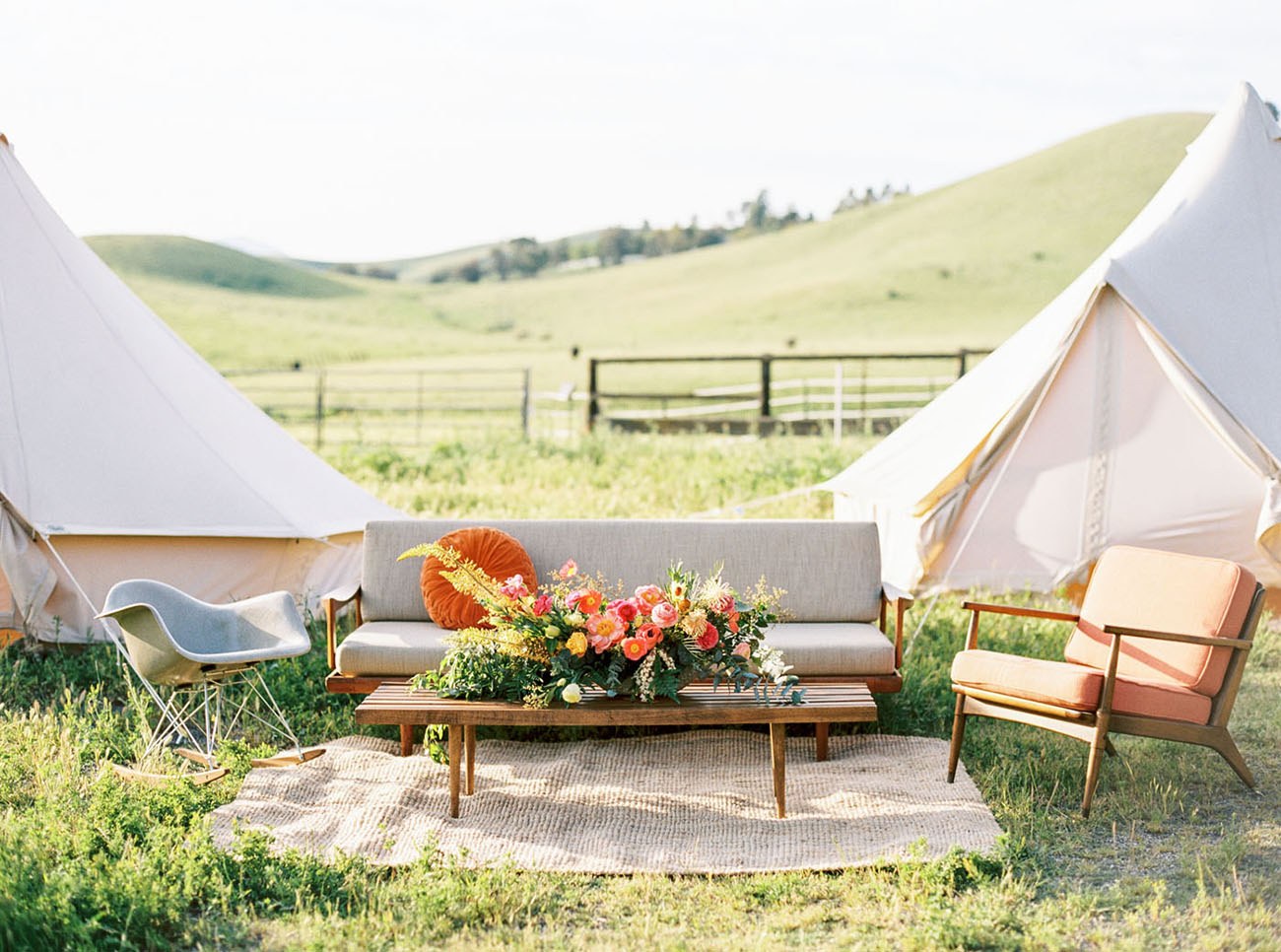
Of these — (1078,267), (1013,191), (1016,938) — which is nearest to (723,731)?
(1016,938)

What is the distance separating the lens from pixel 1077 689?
13.2 feet

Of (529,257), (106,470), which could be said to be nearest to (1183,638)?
(106,470)

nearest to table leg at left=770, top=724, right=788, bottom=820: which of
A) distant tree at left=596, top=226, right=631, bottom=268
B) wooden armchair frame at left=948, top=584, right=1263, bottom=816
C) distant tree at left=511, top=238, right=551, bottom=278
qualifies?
wooden armchair frame at left=948, top=584, right=1263, bottom=816

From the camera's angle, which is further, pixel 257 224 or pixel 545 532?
pixel 257 224

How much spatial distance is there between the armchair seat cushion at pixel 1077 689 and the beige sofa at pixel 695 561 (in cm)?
67

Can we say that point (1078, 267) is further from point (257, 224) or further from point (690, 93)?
point (257, 224)

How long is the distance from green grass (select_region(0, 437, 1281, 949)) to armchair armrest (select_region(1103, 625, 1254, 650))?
54 cm

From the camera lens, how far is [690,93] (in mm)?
51750

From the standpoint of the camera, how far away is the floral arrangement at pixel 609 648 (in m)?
3.89

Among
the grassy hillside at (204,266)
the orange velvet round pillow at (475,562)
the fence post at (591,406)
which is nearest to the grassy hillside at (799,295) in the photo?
the grassy hillside at (204,266)

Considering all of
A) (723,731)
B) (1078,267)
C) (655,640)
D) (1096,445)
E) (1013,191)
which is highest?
(1013,191)

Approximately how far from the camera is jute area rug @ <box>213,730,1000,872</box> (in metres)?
3.74

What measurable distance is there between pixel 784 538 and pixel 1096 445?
1.81m

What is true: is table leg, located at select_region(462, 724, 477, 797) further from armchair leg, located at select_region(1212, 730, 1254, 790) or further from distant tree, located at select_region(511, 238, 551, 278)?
distant tree, located at select_region(511, 238, 551, 278)
